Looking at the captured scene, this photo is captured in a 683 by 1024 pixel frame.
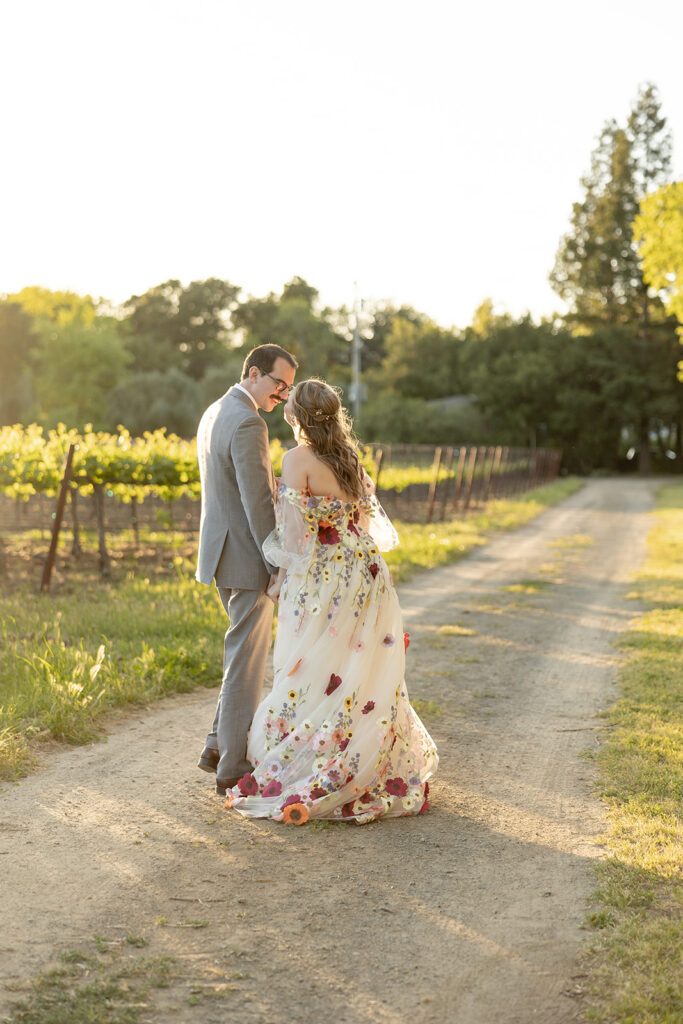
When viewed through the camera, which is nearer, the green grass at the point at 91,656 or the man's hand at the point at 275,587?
the man's hand at the point at 275,587

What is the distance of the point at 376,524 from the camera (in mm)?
5121

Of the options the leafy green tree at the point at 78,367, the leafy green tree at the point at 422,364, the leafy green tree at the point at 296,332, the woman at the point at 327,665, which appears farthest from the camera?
the leafy green tree at the point at 78,367

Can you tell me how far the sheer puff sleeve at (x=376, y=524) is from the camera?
503 centimetres

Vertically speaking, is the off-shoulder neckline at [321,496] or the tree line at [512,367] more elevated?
the tree line at [512,367]

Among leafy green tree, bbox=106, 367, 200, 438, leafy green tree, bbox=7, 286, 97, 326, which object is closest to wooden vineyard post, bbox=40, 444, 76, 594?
leafy green tree, bbox=106, 367, 200, 438

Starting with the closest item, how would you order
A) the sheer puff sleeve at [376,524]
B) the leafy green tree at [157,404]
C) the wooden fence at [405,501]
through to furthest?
1. the sheer puff sleeve at [376,524]
2. the wooden fence at [405,501]
3. the leafy green tree at [157,404]

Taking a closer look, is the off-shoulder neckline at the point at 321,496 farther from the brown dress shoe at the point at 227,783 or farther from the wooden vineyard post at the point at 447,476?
the wooden vineyard post at the point at 447,476

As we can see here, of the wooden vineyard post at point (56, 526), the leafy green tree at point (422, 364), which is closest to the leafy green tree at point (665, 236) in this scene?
the wooden vineyard post at point (56, 526)

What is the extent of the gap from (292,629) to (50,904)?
5.13 feet

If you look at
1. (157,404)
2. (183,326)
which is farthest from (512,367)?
(183,326)

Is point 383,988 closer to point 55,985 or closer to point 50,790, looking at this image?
point 55,985

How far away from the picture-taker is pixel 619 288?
58.6 m

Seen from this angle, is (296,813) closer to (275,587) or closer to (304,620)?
(304,620)

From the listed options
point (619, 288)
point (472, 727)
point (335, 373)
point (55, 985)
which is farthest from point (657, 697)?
point (335, 373)
